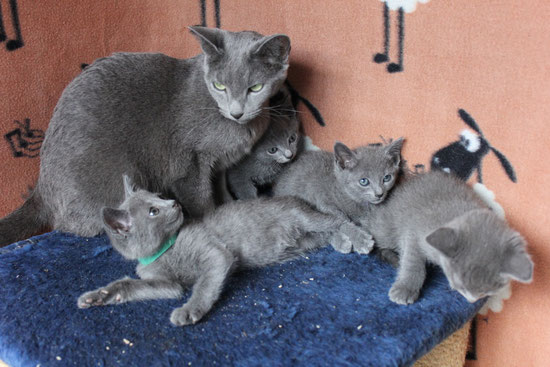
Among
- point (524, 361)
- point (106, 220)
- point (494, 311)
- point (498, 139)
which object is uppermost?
point (498, 139)

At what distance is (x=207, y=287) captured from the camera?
1.17 metres

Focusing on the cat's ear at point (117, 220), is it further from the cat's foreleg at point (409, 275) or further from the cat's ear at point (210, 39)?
the cat's foreleg at point (409, 275)

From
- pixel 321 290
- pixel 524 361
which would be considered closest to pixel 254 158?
pixel 321 290

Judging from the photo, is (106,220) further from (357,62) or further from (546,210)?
(546,210)

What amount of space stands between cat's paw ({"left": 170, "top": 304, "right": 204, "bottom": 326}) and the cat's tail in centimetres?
73

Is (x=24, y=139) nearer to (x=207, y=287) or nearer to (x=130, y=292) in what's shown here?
(x=130, y=292)

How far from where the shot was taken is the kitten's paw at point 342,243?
1425 millimetres

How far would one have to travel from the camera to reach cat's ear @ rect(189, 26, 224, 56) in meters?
1.39

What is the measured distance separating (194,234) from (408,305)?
0.60 m

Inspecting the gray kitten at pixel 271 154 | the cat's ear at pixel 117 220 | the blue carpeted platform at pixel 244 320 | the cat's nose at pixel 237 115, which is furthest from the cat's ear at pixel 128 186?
the gray kitten at pixel 271 154

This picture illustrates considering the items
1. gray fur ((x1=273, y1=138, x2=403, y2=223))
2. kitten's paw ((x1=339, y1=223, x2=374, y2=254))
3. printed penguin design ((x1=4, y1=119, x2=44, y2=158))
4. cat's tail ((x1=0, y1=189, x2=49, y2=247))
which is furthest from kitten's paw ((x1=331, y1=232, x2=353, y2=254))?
printed penguin design ((x1=4, y1=119, x2=44, y2=158))

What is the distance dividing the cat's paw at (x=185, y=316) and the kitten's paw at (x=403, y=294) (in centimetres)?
48

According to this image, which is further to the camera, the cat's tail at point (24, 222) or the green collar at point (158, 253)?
the cat's tail at point (24, 222)

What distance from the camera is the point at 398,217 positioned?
138 cm
